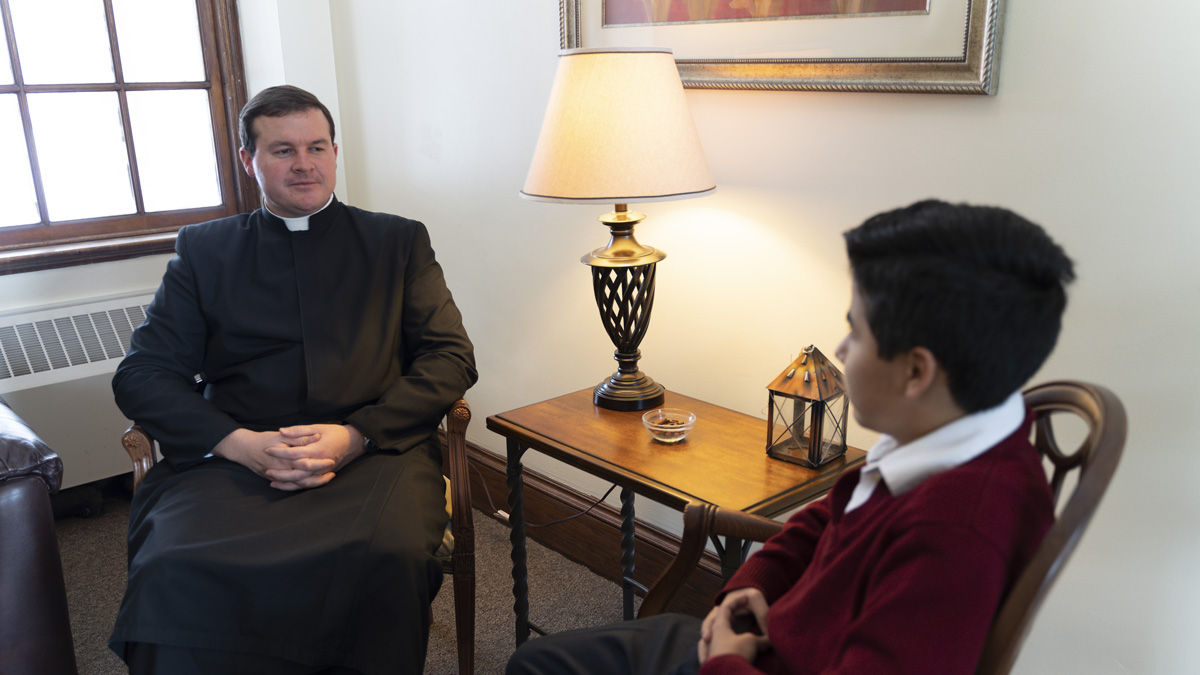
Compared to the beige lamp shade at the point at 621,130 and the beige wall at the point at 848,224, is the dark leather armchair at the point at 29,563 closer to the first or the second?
the beige lamp shade at the point at 621,130

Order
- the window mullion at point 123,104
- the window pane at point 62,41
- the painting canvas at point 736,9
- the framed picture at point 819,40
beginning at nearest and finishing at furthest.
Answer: the framed picture at point 819,40
the painting canvas at point 736,9
the window pane at point 62,41
the window mullion at point 123,104

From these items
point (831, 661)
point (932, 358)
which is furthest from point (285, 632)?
point (932, 358)

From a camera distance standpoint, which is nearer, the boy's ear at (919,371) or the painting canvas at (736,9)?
the boy's ear at (919,371)

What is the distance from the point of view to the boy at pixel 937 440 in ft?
2.82

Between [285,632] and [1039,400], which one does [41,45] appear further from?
[1039,400]

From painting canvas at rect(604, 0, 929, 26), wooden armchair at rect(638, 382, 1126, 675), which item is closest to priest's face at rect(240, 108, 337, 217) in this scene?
painting canvas at rect(604, 0, 929, 26)

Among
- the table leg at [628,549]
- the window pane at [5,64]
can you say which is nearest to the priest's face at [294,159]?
the table leg at [628,549]

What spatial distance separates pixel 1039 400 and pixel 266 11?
9.80ft

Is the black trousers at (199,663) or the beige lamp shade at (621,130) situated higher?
the beige lamp shade at (621,130)

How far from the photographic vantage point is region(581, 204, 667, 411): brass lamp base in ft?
6.21

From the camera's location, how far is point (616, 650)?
52.4 inches

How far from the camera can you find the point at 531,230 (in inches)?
103

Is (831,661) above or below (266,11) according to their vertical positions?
below

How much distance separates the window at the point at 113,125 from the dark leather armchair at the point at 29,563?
4.43 feet
